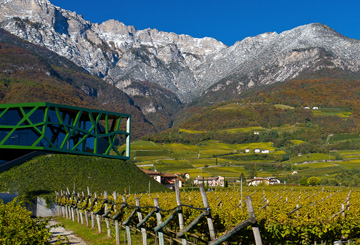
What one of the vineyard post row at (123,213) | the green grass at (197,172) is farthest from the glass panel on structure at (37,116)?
the green grass at (197,172)

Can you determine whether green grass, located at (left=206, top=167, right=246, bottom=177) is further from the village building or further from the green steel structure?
the green steel structure

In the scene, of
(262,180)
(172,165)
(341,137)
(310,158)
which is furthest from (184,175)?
(341,137)

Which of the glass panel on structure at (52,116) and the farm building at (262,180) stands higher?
the glass panel on structure at (52,116)

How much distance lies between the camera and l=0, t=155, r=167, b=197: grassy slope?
51.9m

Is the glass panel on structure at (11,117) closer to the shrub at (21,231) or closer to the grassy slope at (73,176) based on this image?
the grassy slope at (73,176)

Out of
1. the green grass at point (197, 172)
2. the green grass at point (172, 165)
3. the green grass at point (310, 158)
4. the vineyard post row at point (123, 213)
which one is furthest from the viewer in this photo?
the green grass at point (310, 158)

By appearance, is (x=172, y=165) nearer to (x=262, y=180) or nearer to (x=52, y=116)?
(x=262, y=180)

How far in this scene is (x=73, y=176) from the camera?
57.0 meters

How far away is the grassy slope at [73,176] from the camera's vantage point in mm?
51906

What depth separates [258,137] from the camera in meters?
185

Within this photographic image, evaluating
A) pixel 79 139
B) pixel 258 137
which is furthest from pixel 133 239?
pixel 258 137

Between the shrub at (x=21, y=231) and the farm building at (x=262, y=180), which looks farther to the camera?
the farm building at (x=262, y=180)

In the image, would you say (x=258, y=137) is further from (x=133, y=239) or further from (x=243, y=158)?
(x=133, y=239)

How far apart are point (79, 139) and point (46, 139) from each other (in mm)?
6901
